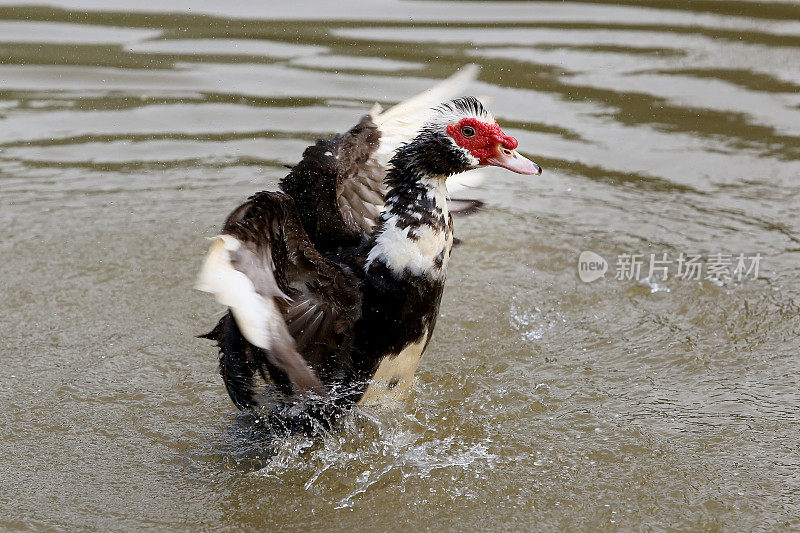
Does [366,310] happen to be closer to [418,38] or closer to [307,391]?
[307,391]

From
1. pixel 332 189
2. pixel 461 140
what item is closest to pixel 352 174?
pixel 332 189

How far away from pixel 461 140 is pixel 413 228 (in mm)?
397

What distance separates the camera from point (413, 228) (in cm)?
393

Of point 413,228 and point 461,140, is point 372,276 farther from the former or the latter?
point 461,140

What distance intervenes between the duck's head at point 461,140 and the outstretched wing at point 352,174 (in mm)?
439

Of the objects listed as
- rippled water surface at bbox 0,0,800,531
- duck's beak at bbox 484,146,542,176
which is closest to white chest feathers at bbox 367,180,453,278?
duck's beak at bbox 484,146,542,176

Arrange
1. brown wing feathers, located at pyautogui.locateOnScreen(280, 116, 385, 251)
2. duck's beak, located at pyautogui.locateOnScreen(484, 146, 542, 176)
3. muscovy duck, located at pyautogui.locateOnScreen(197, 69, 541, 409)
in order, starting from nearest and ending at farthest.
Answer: muscovy duck, located at pyautogui.locateOnScreen(197, 69, 541, 409)
duck's beak, located at pyautogui.locateOnScreen(484, 146, 542, 176)
brown wing feathers, located at pyautogui.locateOnScreen(280, 116, 385, 251)

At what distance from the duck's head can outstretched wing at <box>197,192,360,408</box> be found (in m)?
0.59


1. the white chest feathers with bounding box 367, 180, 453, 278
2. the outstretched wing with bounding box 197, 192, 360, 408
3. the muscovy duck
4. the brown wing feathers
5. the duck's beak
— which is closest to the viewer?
the outstretched wing with bounding box 197, 192, 360, 408

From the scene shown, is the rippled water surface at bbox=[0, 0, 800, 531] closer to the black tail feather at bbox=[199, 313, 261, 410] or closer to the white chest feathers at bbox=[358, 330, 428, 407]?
the white chest feathers at bbox=[358, 330, 428, 407]

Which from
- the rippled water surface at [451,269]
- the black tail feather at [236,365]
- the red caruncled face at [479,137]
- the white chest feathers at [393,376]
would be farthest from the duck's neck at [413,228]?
the rippled water surface at [451,269]

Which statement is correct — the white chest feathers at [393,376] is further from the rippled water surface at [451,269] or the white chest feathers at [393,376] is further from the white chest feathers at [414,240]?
the white chest feathers at [414,240]

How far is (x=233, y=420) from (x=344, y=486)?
0.67m

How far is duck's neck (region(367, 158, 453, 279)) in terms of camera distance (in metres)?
3.93
